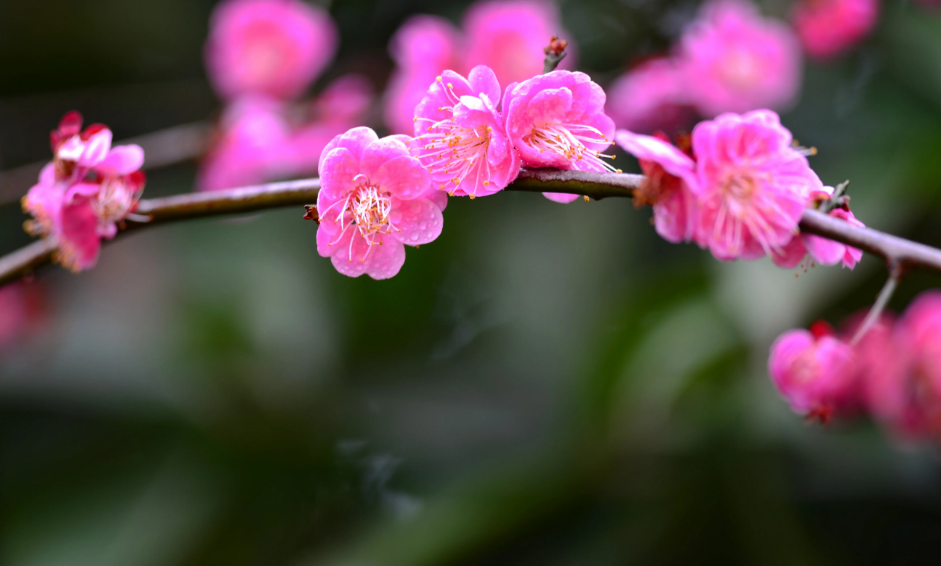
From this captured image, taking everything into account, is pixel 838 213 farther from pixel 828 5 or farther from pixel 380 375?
pixel 380 375

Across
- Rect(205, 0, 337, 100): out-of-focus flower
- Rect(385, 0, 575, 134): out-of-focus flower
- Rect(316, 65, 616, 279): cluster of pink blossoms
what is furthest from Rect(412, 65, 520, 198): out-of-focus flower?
Rect(205, 0, 337, 100): out-of-focus flower

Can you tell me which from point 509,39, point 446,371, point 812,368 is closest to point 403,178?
point 812,368

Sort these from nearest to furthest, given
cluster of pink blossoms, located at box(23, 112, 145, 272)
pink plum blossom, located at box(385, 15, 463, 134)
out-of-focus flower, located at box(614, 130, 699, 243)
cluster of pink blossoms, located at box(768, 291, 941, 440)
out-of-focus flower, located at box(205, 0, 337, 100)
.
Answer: out-of-focus flower, located at box(614, 130, 699, 243) < cluster of pink blossoms, located at box(23, 112, 145, 272) < cluster of pink blossoms, located at box(768, 291, 941, 440) < pink plum blossom, located at box(385, 15, 463, 134) < out-of-focus flower, located at box(205, 0, 337, 100)

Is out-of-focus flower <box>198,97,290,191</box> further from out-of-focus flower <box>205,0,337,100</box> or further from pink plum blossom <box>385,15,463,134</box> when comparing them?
pink plum blossom <box>385,15,463,134</box>

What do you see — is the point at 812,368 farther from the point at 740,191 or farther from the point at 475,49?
the point at 475,49

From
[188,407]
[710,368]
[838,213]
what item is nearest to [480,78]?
[838,213]

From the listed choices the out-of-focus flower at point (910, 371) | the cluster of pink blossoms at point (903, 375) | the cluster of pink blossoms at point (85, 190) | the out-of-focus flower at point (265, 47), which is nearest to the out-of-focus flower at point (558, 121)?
the cluster of pink blossoms at point (85, 190)

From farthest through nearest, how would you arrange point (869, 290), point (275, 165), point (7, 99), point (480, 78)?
1. point (7, 99)
2. point (275, 165)
3. point (869, 290)
4. point (480, 78)

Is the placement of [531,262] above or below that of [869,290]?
above
